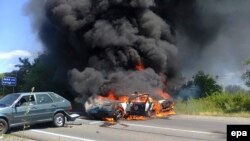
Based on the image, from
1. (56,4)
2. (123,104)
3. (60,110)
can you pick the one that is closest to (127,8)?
(56,4)

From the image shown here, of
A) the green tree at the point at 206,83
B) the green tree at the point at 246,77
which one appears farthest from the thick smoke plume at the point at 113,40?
the green tree at the point at 246,77

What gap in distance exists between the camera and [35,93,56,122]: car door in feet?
53.0

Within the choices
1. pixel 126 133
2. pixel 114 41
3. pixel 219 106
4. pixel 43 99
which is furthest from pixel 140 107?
pixel 114 41

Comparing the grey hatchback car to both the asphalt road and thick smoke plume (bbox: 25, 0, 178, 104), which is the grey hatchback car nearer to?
the asphalt road

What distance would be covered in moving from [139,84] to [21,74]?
24283mm

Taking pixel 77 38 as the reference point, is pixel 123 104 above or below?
below

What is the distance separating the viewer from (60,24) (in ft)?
105

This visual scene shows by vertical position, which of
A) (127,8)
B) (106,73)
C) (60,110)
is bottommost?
(60,110)

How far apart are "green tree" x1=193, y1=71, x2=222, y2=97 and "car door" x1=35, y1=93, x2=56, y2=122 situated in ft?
67.6

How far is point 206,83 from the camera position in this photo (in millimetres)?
36156

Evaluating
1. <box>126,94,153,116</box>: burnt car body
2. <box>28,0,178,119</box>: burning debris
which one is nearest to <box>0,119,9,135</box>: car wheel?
<box>126,94,153,116</box>: burnt car body

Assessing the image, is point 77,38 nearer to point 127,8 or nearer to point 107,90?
point 127,8

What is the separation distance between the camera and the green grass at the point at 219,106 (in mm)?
24250

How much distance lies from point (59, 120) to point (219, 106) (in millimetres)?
13116
